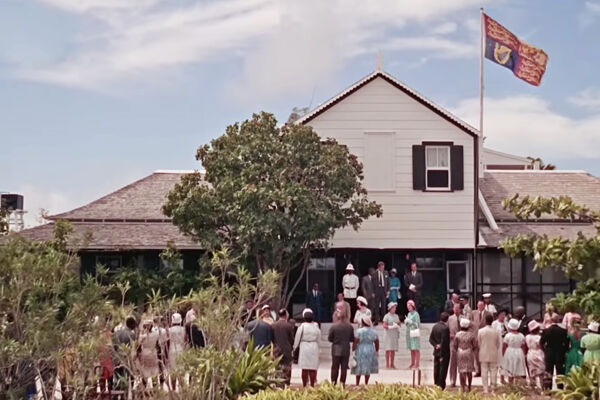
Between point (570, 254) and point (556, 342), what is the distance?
6.85 metres

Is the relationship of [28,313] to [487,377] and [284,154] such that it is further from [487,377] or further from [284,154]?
[284,154]

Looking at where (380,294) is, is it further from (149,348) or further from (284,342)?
(149,348)

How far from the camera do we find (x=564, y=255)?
13.7m

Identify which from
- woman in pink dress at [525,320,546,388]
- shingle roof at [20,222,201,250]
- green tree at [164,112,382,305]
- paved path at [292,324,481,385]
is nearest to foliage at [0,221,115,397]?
paved path at [292,324,481,385]

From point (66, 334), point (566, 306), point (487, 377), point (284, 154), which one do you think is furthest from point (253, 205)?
point (566, 306)

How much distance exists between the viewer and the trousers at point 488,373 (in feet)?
65.1

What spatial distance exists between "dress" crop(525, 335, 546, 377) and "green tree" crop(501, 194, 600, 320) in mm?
5801

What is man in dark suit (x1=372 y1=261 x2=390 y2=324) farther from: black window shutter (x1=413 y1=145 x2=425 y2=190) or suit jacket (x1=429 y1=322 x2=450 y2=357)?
suit jacket (x1=429 y1=322 x2=450 y2=357)

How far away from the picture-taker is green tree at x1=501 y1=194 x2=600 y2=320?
44.7 ft

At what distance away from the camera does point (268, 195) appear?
2798 cm

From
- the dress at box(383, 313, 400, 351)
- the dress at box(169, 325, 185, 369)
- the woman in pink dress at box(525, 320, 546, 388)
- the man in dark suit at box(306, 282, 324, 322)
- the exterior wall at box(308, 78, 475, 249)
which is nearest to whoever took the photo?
the dress at box(169, 325, 185, 369)

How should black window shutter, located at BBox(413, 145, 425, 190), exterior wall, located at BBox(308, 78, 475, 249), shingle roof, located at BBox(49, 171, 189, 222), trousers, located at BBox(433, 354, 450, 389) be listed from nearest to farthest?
trousers, located at BBox(433, 354, 450, 389) < exterior wall, located at BBox(308, 78, 475, 249) < black window shutter, located at BBox(413, 145, 425, 190) < shingle roof, located at BBox(49, 171, 189, 222)

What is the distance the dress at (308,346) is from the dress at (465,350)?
260 cm

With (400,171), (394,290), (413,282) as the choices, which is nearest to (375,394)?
(413,282)
